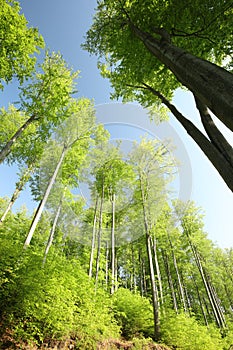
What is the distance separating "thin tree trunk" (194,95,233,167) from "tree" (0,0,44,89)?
6573 mm

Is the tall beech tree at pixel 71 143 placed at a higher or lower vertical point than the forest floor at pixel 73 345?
higher

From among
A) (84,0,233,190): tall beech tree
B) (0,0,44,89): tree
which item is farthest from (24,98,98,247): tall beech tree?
(84,0,233,190): tall beech tree

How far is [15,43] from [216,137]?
284 inches

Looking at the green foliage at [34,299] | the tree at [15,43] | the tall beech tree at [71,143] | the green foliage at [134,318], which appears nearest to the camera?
the green foliage at [34,299]

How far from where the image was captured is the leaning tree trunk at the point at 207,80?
1.82m

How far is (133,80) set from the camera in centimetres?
490

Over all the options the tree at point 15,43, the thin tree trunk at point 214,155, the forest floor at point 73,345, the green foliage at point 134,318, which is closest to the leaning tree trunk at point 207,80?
the thin tree trunk at point 214,155

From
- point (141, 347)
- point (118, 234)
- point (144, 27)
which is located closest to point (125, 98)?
point (144, 27)

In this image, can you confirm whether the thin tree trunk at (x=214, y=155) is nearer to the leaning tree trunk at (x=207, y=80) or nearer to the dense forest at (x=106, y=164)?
the dense forest at (x=106, y=164)

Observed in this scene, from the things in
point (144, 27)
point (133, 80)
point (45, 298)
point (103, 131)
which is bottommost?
point (45, 298)

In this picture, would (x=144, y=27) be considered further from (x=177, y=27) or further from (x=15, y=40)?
(x=15, y=40)

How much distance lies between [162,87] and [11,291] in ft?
17.9

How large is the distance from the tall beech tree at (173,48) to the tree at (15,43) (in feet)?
9.81

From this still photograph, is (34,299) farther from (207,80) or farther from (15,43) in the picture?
(15,43)
